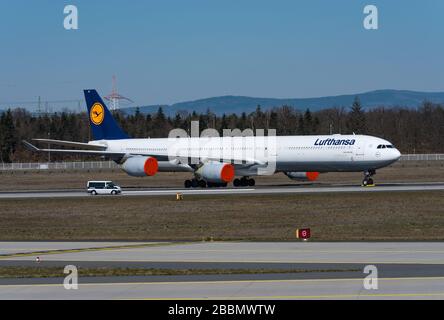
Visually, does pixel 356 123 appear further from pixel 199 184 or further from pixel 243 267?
pixel 243 267

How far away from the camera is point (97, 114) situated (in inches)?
3324

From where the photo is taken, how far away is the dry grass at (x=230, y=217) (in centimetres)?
4006

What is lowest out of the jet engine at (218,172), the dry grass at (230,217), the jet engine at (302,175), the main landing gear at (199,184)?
the dry grass at (230,217)

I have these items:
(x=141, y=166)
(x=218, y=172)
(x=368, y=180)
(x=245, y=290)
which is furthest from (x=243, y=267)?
(x=141, y=166)

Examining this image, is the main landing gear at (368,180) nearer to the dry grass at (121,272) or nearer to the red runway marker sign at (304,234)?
the red runway marker sign at (304,234)

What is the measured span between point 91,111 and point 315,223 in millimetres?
45455

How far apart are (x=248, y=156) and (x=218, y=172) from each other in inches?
131

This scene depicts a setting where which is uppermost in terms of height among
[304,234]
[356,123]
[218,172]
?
[356,123]

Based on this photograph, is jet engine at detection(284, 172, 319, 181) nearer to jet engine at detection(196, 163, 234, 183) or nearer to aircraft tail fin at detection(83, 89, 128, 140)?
jet engine at detection(196, 163, 234, 183)

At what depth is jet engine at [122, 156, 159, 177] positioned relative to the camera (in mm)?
73812

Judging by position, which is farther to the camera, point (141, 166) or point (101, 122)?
point (101, 122)

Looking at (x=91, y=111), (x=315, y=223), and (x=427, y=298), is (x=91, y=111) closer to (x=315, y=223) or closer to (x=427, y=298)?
(x=315, y=223)

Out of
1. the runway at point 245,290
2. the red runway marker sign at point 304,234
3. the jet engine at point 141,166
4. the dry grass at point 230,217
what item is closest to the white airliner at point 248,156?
the jet engine at point 141,166

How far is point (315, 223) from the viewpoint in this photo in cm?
4362
